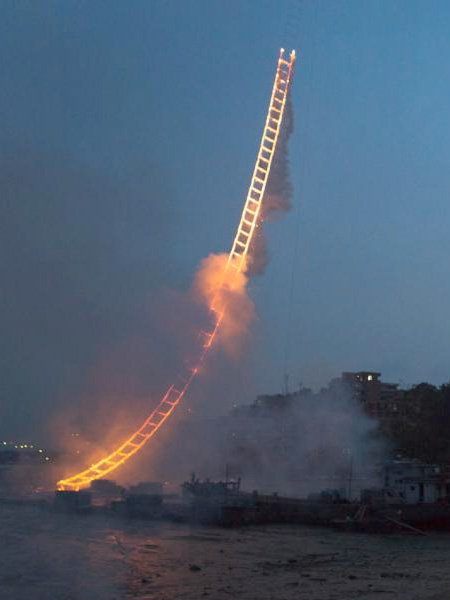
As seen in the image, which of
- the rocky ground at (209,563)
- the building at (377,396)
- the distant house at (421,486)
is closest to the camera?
the rocky ground at (209,563)

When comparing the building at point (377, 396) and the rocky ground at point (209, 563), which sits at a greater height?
the building at point (377, 396)

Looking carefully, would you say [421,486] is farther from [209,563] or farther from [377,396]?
[377,396]

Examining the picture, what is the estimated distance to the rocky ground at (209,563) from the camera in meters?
33.8

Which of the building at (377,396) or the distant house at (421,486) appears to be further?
the building at (377,396)

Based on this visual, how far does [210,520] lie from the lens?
61.0 m

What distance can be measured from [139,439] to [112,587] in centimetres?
5020

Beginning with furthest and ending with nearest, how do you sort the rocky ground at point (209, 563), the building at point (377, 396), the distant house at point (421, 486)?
the building at point (377, 396)
the distant house at point (421, 486)
the rocky ground at point (209, 563)

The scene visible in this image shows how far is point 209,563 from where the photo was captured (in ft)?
136

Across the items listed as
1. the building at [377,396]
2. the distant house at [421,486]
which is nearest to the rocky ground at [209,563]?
the distant house at [421,486]

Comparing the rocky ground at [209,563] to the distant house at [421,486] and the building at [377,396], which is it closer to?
the distant house at [421,486]

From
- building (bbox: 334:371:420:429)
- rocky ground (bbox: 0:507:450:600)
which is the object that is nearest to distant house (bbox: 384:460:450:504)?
rocky ground (bbox: 0:507:450:600)

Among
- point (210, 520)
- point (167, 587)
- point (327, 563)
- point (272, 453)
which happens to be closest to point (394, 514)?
point (210, 520)

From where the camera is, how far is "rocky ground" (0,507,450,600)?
33.8 meters

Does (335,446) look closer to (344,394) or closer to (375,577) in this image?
(344,394)
